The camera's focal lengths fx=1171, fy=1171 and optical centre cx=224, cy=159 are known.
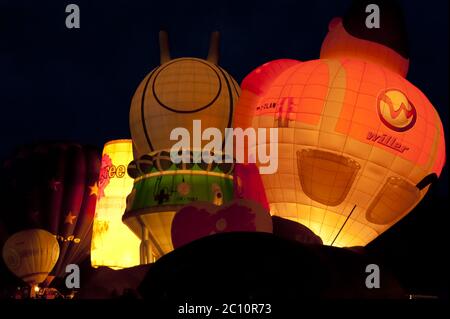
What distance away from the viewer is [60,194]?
91.6 ft

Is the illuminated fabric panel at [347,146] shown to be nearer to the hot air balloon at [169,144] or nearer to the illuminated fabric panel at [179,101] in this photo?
the hot air balloon at [169,144]

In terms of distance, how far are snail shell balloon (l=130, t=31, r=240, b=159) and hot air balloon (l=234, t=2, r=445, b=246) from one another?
5.17 feet

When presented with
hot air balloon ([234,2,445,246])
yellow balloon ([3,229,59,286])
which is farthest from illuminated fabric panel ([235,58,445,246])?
yellow balloon ([3,229,59,286])

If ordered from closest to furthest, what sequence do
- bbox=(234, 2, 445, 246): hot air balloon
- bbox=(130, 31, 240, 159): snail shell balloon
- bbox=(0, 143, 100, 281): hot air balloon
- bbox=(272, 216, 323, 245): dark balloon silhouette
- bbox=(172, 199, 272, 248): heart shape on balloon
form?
bbox=(172, 199, 272, 248): heart shape on balloon < bbox=(272, 216, 323, 245): dark balloon silhouette < bbox=(234, 2, 445, 246): hot air balloon < bbox=(130, 31, 240, 159): snail shell balloon < bbox=(0, 143, 100, 281): hot air balloon

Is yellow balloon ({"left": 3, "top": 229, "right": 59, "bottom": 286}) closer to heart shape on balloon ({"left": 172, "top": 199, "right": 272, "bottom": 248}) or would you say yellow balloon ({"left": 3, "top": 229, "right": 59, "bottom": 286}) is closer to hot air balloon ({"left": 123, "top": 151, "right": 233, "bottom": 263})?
hot air balloon ({"left": 123, "top": 151, "right": 233, "bottom": 263})

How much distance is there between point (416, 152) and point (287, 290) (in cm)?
495

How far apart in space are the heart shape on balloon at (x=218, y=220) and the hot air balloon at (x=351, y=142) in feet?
6.62

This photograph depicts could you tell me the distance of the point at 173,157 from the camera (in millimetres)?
20672

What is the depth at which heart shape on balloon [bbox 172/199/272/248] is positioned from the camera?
16984mm

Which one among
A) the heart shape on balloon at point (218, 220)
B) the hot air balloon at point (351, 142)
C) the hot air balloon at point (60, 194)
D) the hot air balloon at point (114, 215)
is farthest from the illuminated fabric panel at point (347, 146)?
the hot air balloon at point (60, 194)

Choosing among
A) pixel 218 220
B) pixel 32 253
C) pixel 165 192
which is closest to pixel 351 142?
pixel 218 220
